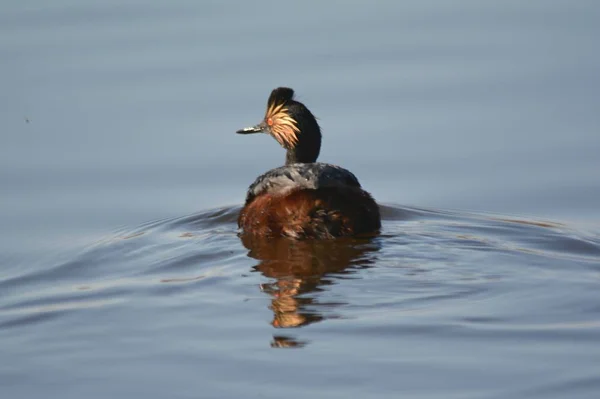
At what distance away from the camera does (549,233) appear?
1070 centimetres

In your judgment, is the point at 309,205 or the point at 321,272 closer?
the point at 321,272

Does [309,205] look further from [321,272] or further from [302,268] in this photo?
[321,272]

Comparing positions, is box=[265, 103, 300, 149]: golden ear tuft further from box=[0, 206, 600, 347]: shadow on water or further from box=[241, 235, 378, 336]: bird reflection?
box=[241, 235, 378, 336]: bird reflection

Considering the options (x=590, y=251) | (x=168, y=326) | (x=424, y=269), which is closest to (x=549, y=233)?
(x=590, y=251)

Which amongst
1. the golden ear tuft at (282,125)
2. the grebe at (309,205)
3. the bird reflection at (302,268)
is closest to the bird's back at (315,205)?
the grebe at (309,205)

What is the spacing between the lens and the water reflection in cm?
828

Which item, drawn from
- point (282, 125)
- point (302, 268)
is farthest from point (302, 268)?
point (282, 125)

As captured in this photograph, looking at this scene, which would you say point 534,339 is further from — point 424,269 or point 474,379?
point 424,269

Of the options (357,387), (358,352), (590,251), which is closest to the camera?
(357,387)

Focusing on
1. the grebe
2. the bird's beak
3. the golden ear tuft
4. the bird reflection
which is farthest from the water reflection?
the bird's beak

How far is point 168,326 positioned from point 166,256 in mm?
2253

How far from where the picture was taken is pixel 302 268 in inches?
380

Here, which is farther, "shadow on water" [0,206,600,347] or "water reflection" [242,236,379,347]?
"shadow on water" [0,206,600,347]

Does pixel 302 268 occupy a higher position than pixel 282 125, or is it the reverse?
pixel 282 125
